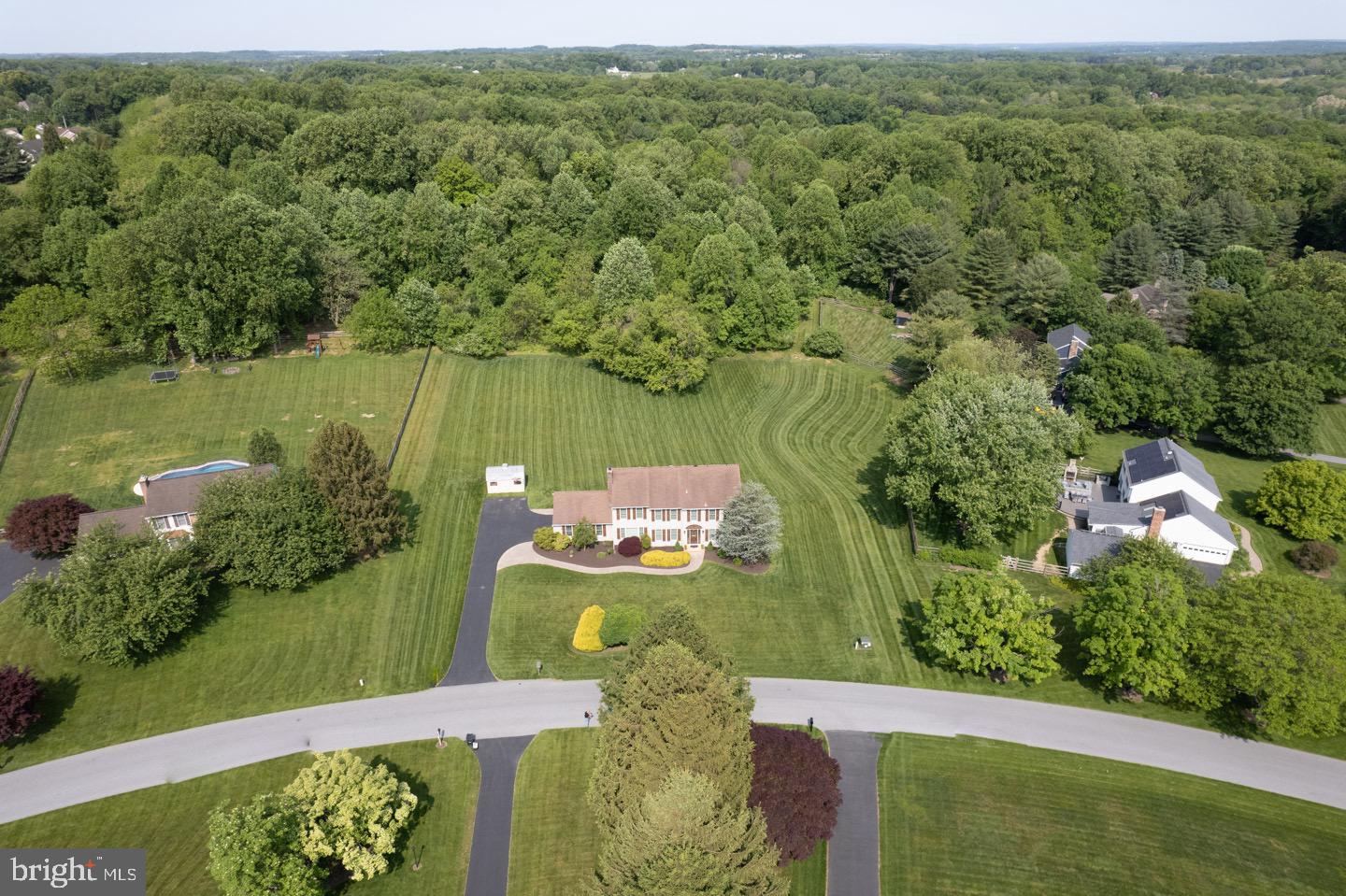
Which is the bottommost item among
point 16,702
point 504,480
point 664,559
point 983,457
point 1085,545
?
point 664,559

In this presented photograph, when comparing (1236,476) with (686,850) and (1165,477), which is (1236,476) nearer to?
(1165,477)

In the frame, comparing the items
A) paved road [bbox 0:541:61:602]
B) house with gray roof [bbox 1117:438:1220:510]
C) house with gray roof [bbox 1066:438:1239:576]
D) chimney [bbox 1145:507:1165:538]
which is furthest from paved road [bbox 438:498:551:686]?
house with gray roof [bbox 1117:438:1220:510]

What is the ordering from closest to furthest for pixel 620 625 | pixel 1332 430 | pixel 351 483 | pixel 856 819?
pixel 856 819 → pixel 620 625 → pixel 351 483 → pixel 1332 430

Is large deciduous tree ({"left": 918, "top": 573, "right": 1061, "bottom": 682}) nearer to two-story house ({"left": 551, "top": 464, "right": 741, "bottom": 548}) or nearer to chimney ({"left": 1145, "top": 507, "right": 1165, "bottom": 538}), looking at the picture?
chimney ({"left": 1145, "top": 507, "right": 1165, "bottom": 538})

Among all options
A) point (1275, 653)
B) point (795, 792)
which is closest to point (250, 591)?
point (795, 792)

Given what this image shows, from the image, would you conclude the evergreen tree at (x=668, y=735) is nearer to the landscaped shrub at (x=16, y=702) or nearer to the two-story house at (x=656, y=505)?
the two-story house at (x=656, y=505)

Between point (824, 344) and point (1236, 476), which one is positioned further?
point (824, 344)
